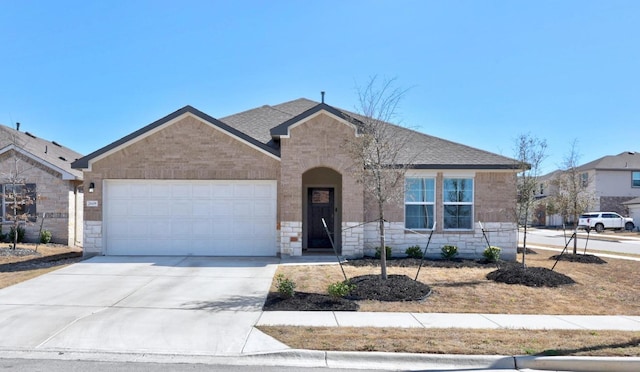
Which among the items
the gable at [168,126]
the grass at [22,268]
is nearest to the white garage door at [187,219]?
the gable at [168,126]

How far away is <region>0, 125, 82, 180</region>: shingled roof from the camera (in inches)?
744

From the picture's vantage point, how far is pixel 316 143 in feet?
48.1

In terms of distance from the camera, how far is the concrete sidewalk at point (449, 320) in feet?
25.6

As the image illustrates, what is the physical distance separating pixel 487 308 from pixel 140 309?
6.79m

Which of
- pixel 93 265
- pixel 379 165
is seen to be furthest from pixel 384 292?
pixel 93 265

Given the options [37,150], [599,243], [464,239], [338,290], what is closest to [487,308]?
[338,290]

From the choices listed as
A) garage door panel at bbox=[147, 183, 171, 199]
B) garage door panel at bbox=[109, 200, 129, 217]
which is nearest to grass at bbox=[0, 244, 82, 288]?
garage door panel at bbox=[109, 200, 129, 217]

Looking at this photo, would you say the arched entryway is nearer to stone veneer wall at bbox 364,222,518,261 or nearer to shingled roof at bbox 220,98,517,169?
shingled roof at bbox 220,98,517,169

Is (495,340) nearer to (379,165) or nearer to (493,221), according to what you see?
(379,165)

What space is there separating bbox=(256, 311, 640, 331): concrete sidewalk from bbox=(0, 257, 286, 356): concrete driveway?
81cm

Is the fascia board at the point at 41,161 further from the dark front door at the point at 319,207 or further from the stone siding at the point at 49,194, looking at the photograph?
the dark front door at the point at 319,207

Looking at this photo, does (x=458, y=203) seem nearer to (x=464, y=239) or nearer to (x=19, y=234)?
(x=464, y=239)

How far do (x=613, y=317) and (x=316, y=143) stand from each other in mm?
9120

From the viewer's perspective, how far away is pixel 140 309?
28.0 ft
